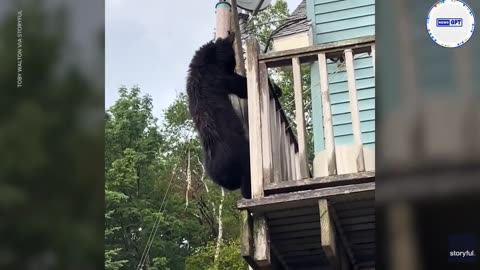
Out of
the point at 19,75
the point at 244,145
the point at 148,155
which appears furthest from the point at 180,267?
the point at 19,75

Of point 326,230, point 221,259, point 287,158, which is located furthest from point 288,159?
point 221,259

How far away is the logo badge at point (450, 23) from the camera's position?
1224 millimetres

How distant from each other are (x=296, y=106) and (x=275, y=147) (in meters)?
0.28

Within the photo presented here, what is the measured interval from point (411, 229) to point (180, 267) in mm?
13911

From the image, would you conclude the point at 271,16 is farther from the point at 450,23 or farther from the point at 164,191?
the point at 450,23

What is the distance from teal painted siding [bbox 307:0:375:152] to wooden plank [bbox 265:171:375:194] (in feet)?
5.88

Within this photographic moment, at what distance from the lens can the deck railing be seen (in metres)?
3.57

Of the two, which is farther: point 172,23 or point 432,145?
point 172,23

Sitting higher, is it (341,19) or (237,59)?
(341,19)

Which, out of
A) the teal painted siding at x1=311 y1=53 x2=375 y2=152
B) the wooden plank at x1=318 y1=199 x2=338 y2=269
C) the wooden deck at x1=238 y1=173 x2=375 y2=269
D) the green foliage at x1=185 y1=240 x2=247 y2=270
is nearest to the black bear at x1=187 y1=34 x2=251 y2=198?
the wooden deck at x1=238 y1=173 x2=375 y2=269

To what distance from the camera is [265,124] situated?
3.69m

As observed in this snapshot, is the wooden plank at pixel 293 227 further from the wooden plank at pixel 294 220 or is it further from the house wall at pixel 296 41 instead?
the house wall at pixel 296 41

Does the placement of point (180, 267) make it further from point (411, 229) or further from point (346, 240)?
point (411, 229)

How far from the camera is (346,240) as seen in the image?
13.3ft
